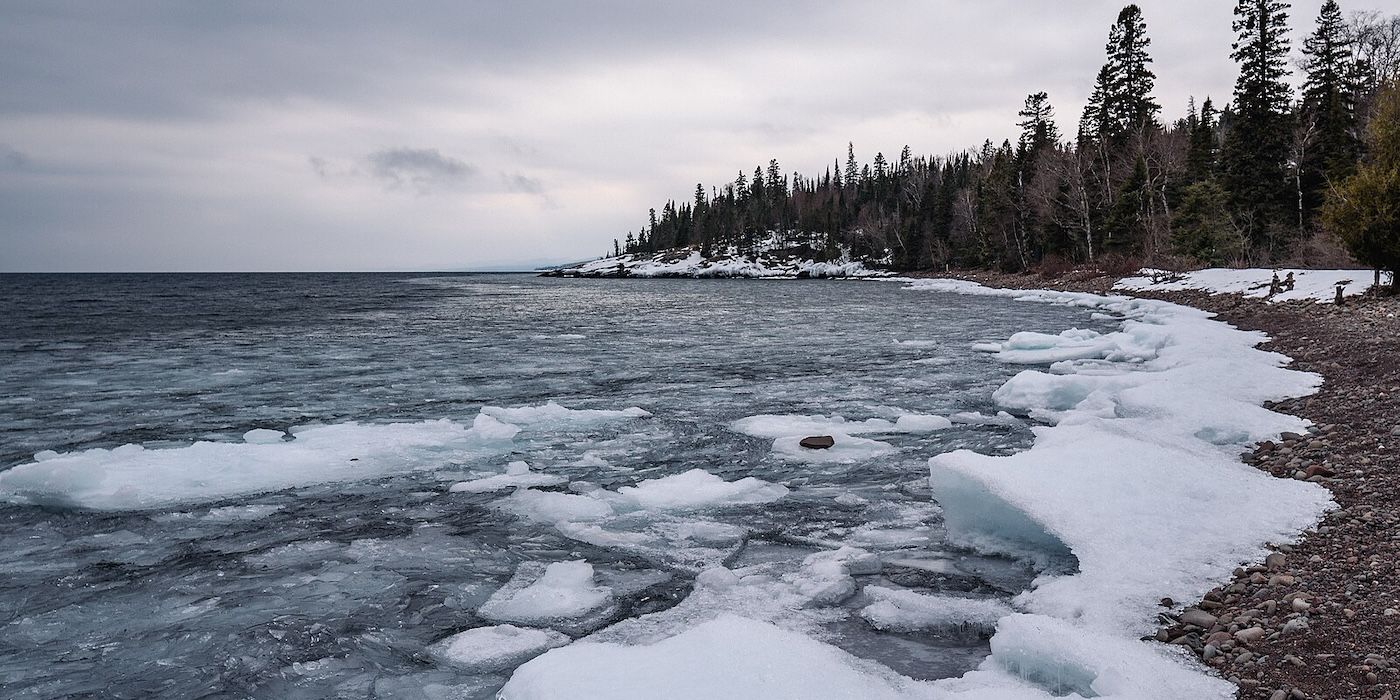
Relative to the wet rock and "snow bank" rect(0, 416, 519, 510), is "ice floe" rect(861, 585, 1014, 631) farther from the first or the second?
"snow bank" rect(0, 416, 519, 510)

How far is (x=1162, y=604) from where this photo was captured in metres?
5.16

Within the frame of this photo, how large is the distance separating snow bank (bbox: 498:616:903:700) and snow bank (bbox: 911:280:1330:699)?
0.74 meters

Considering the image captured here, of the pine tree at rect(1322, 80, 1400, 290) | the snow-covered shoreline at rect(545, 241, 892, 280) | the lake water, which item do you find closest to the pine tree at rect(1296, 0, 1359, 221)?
the pine tree at rect(1322, 80, 1400, 290)

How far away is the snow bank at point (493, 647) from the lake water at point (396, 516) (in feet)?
0.43

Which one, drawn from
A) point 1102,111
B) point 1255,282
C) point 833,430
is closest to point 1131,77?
point 1102,111

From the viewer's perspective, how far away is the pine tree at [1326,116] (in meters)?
39.2

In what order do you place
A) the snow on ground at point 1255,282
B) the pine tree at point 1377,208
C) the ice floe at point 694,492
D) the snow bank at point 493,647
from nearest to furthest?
the snow bank at point 493,647 → the ice floe at point 694,492 → the pine tree at point 1377,208 → the snow on ground at point 1255,282

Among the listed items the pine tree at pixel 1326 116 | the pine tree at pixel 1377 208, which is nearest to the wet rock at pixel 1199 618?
the pine tree at pixel 1377 208

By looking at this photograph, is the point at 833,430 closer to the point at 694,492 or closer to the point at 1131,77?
the point at 694,492

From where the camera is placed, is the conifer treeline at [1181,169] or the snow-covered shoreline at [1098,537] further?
the conifer treeline at [1181,169]

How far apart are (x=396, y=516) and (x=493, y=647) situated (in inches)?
140

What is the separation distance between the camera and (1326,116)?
4034cm

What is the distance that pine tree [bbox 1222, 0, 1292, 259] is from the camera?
42.4 m

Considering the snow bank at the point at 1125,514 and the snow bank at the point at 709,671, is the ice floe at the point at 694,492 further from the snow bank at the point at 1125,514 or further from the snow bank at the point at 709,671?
the snow bank at the point at 709,671
